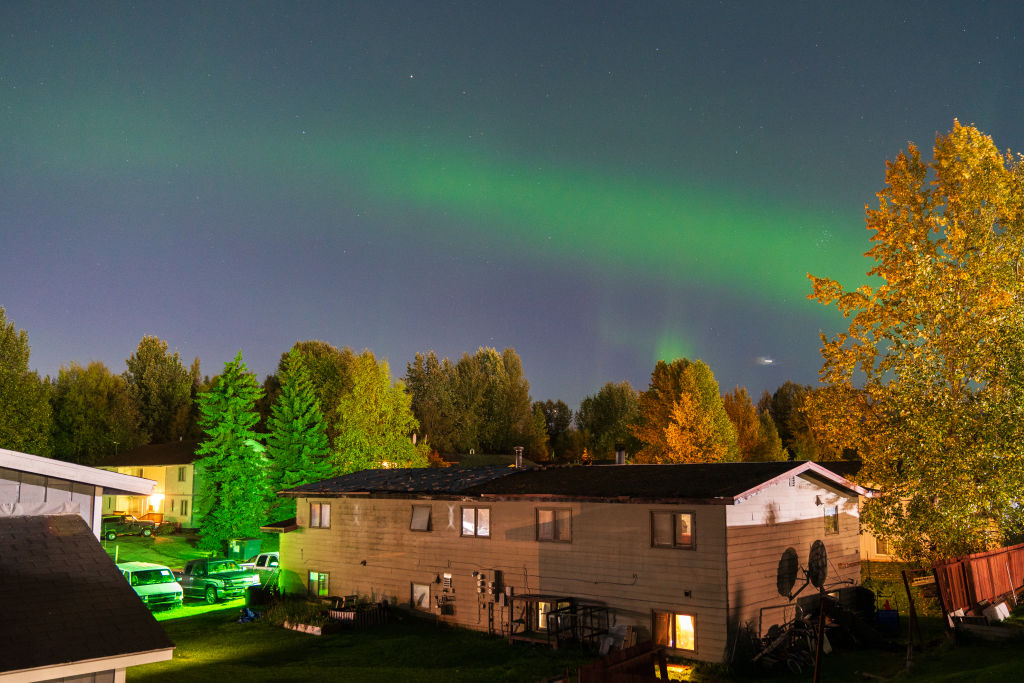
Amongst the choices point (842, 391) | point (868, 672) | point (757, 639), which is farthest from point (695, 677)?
point (842, 391)

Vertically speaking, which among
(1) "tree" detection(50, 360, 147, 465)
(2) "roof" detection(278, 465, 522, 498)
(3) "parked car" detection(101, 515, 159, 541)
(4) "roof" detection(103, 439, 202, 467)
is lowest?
(3) "parked car" detection(101, 515, 159, 541)

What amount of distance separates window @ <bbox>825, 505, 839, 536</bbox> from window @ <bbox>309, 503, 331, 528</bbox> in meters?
20.0

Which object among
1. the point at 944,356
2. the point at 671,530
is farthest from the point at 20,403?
the point at 944,356

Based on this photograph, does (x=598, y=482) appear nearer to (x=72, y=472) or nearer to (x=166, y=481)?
(x=72, y=472)

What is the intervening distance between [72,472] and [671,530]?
16.0 metres

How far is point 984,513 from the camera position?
24.2m

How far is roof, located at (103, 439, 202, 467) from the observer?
66.1 m

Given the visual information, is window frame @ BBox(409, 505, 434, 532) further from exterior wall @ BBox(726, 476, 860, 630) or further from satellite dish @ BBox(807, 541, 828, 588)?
satellite dish @ BBox(807, 541, 828, 588)

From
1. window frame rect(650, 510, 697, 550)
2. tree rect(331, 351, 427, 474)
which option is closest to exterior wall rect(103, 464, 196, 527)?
tree rect(331, 351, 427, 474)

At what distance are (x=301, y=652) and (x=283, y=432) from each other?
92.5 feet

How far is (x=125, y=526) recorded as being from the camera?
6003 centimetres

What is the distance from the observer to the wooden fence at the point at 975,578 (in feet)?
70.4

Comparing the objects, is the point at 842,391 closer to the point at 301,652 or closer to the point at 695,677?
the point at 695,677

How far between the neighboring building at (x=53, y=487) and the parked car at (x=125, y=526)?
144ft
